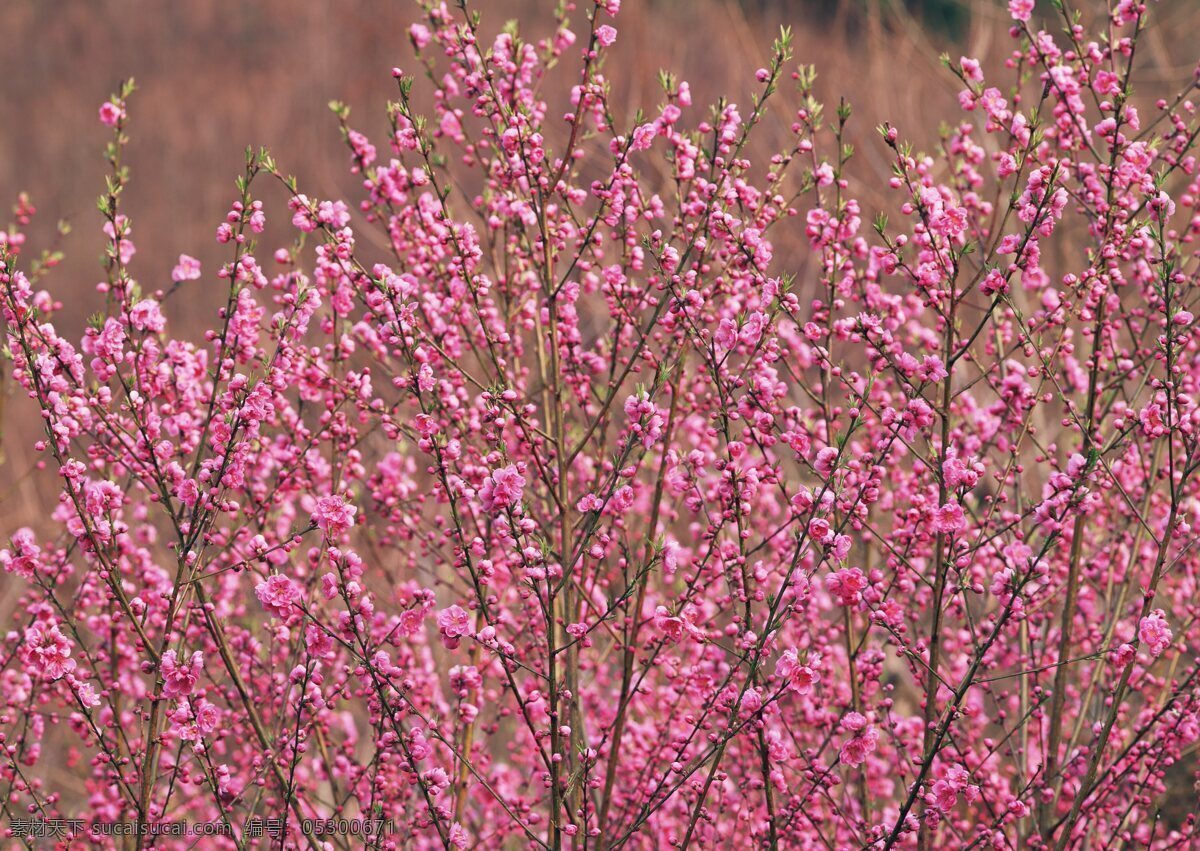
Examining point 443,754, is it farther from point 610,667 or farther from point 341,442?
point 341,442

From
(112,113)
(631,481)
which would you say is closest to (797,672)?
(631,481)

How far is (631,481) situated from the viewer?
13.2 feet

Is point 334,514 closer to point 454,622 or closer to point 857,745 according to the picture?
point 454,622

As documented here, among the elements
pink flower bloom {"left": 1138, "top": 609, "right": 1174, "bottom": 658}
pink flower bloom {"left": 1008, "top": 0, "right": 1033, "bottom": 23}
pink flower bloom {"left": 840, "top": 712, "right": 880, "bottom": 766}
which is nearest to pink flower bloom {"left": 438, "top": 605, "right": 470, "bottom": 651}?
pink flower bloom {"left": 840, "top": 712, "right": 880, "bottom": 766}

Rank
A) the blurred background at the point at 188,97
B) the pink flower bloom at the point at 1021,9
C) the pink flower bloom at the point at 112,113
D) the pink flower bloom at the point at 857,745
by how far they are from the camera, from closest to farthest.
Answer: the pink flower bloom at the point at 857,745
the pink flower bloom at the point at 1021,9
the pink flower bloom at the point at 112,113
the blurred background at the point at 188,97

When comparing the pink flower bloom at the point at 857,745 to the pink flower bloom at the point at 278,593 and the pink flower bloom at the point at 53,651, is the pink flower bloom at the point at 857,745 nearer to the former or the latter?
the pink flower bloom at the point at 278,593

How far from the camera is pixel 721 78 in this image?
14922 mm

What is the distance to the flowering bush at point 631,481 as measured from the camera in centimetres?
329

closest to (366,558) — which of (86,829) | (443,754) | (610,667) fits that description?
(610,667)

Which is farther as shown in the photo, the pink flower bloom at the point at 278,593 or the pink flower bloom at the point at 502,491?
the pink flower bloom at the point at 278,593

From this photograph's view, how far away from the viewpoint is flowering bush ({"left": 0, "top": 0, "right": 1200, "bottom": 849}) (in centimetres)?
329

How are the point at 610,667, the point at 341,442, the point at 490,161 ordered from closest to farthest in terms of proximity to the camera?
the point at 341,442, the point at 490,161, the point at 610,667

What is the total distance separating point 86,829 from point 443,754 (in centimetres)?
135

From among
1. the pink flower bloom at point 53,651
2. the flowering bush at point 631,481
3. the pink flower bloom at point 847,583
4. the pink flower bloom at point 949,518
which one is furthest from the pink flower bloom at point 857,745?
the pink flower bloom at point 53,651
